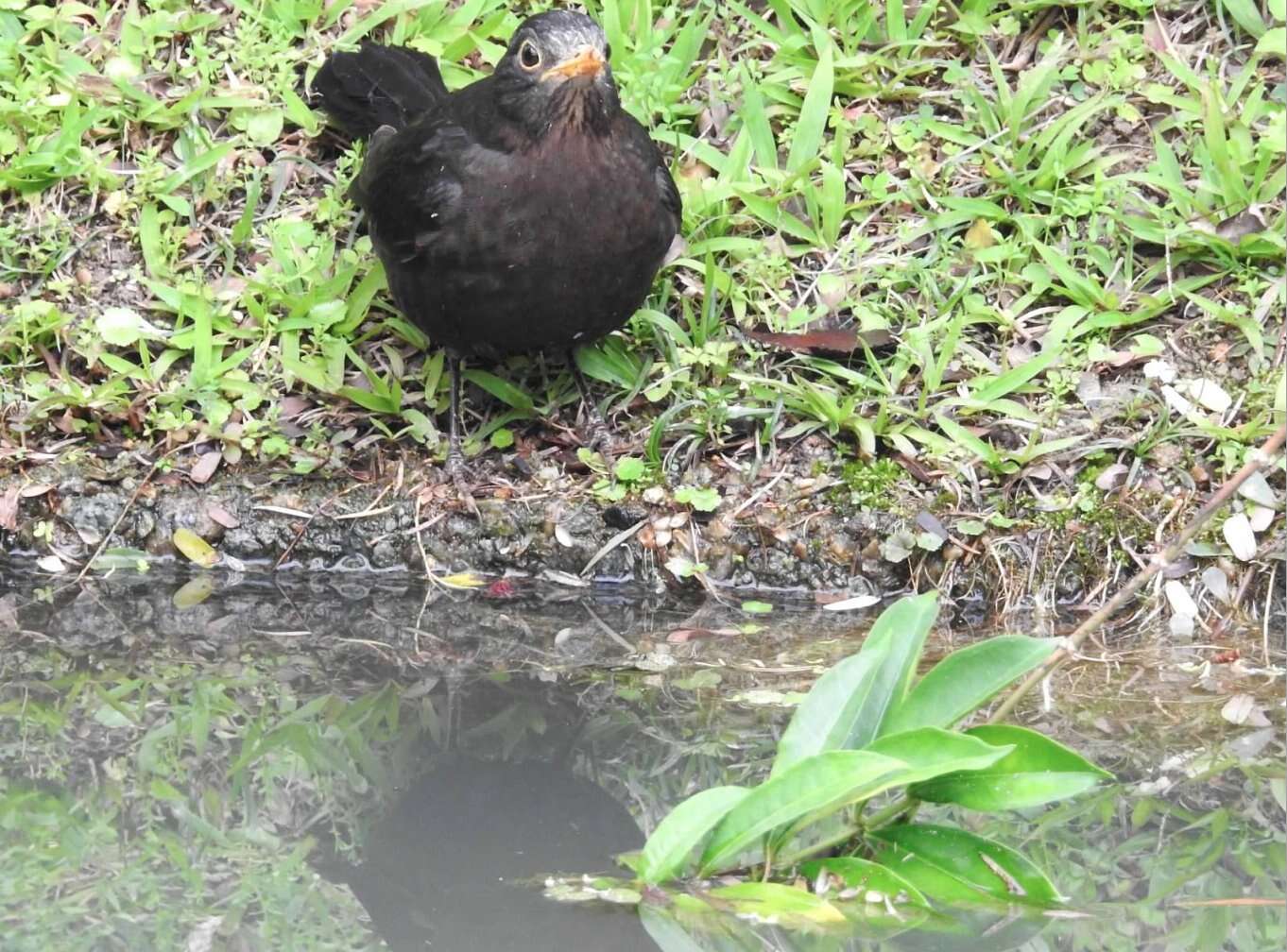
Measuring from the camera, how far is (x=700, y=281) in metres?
5.16

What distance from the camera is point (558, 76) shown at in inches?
171

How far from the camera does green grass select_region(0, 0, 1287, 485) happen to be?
4809 mm

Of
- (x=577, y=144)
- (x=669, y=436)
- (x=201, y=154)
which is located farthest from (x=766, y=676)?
(x=201, y=154)

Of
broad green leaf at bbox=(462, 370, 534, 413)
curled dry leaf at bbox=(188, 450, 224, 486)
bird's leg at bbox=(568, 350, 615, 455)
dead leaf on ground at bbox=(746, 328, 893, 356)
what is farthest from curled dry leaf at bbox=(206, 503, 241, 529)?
dead leaf on ground at bbox=(746, 328, 893, 356)

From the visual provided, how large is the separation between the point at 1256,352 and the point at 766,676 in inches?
73.1

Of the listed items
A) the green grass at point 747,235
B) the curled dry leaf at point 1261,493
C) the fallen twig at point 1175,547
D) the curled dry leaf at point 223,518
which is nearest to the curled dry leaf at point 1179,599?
the curled dry leaf at point 1261,493

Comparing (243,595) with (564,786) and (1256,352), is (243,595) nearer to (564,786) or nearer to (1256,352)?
(564,786)

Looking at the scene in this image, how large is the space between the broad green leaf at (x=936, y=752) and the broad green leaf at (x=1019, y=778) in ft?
0.09

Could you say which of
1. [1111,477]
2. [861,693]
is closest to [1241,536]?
[1111,477]

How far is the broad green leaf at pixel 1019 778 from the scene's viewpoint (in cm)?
279

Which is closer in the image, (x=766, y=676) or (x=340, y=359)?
(x=766, y=676)

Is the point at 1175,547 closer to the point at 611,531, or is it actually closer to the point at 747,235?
the point at 611,531

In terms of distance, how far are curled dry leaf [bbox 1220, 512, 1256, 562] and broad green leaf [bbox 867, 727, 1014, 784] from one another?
188cm

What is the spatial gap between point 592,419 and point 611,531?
0.48 metres
